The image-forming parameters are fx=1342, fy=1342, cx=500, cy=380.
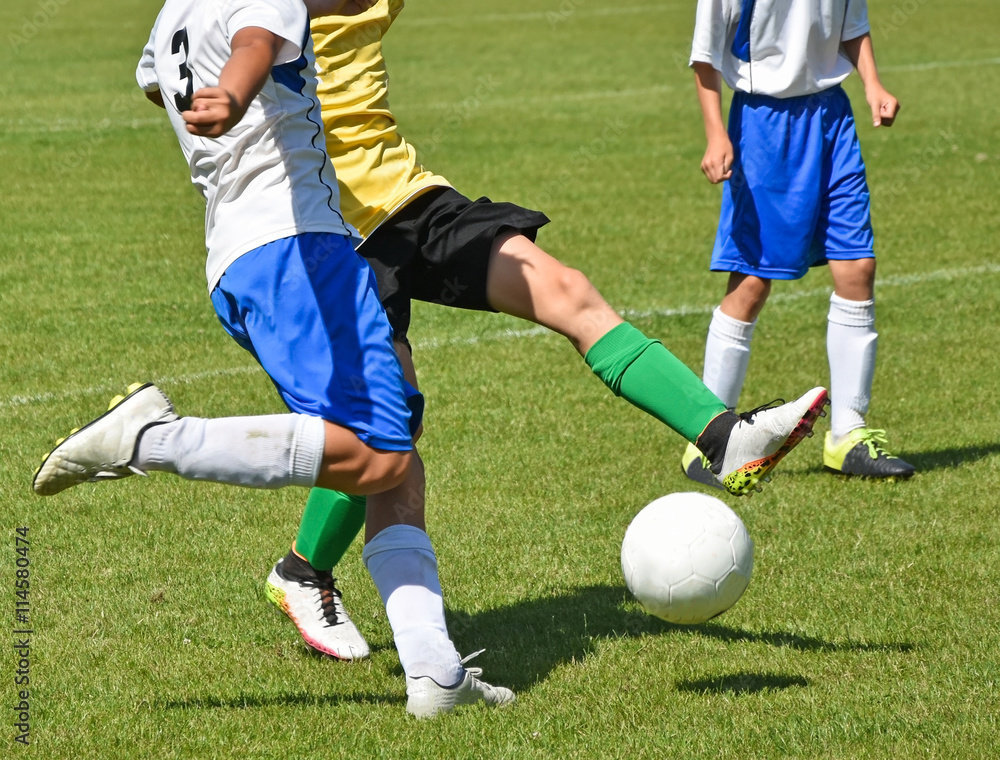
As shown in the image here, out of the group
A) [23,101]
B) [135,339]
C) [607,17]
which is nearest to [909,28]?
[607,17]

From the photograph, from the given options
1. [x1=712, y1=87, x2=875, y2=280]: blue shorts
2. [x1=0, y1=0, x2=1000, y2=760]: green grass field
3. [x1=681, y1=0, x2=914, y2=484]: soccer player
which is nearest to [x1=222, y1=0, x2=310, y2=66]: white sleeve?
[x1=0, y1=0, x2=1000, y2=760]: green grass field

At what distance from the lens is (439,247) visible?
12.2ft

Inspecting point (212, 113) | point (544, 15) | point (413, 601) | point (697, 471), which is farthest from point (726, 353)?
point (544, 15)

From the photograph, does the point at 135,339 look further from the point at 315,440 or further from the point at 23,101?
the point at 23,101

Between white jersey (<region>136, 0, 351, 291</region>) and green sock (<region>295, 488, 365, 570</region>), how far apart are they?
798 mm

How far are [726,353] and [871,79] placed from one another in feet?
3.98

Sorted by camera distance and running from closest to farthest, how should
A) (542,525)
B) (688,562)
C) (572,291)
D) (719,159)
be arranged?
1. (688,562)
2. (572,291)
3. (542,525)
4. (719,159)

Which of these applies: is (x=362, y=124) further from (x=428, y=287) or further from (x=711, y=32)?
(x=711, y=32)

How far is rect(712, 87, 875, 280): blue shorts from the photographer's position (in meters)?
5.18

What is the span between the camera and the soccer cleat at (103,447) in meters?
3.03

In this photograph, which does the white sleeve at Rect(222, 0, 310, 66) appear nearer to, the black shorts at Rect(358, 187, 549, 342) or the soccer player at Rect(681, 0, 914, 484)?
the black shorts at Rect(358, 187, 549, 342)

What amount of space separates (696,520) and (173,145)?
1053cm

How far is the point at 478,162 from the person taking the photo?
39.7ft

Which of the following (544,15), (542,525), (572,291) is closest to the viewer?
(572,291)
